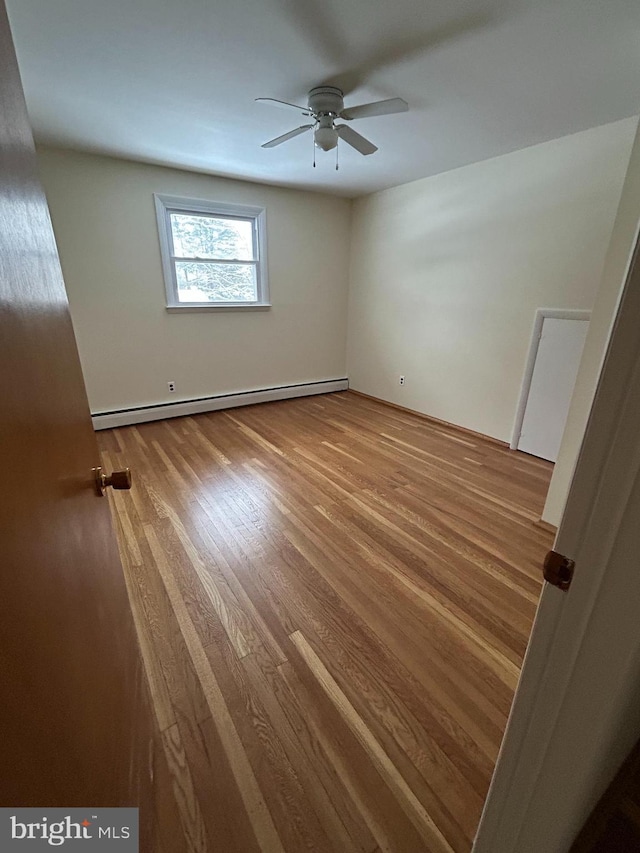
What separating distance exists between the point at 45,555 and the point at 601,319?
245 centimetres

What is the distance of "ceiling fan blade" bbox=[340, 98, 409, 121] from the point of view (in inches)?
76.1

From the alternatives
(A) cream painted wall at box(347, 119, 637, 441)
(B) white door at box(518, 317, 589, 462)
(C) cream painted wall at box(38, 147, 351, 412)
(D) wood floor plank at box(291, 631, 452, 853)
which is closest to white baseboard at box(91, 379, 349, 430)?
(C) cream painted wall at box(38, 147, 351, 412)

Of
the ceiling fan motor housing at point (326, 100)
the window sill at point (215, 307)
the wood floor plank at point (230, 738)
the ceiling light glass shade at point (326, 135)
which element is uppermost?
the ceiling fan motor housing at point (326, 100)

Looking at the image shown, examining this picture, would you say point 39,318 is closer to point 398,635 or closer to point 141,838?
point 141,838

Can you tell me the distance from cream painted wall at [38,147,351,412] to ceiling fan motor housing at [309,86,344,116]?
A: 2.02 metres

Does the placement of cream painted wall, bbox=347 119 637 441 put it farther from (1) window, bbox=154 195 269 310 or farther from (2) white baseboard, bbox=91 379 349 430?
(1) window, bbox=154 195 269 310

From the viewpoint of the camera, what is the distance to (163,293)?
3809 millimetres

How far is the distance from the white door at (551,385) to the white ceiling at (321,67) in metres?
1.41

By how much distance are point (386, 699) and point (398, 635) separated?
28cm

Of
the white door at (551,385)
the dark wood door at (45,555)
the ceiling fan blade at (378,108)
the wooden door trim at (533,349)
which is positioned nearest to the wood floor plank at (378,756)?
the dark wood door at (45,555)

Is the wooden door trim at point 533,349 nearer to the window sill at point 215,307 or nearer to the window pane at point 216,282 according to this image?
the window sill at point 215,307

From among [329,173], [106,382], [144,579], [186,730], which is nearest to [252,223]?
[329,173]

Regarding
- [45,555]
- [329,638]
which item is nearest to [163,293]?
[329,638]

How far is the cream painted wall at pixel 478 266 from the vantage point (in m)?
2.72
